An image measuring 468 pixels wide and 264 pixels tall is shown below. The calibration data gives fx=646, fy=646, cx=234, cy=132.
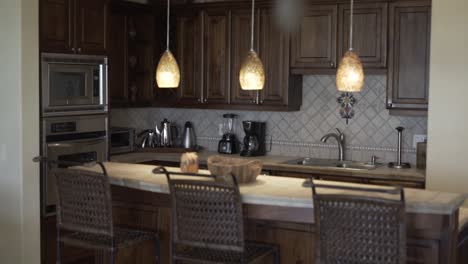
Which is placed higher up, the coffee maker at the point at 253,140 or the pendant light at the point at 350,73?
the pendant light at the point at 350,73

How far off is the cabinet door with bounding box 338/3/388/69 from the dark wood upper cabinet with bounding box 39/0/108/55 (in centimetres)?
209

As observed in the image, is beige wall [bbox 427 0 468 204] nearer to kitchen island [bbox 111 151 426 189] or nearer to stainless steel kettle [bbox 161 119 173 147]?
kitchen island [bbox 111 151 426 189]

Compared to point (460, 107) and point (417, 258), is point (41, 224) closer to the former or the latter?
point (417, 258)

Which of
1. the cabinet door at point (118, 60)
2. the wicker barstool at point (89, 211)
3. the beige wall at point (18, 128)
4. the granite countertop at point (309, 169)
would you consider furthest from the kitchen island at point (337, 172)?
the wicker barstool at point (89, 211)

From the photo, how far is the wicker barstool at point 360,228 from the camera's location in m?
2.93

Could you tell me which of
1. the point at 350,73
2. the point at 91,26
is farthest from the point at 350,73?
the point at 91,26

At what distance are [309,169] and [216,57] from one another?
1478 millimetres

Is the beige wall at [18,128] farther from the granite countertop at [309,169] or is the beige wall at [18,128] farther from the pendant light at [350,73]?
the pendant light at [350,73]

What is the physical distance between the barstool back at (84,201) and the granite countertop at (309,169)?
2203mm

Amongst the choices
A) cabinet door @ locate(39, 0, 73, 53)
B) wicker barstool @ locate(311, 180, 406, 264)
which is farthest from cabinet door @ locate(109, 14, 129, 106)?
wicker barstool @ locate(311, 180, 406, 264)

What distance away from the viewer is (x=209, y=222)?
3.33m

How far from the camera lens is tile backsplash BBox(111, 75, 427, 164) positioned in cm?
579

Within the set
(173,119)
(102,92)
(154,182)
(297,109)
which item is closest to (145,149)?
(173,119)

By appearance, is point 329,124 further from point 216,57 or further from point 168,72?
point 168,72
